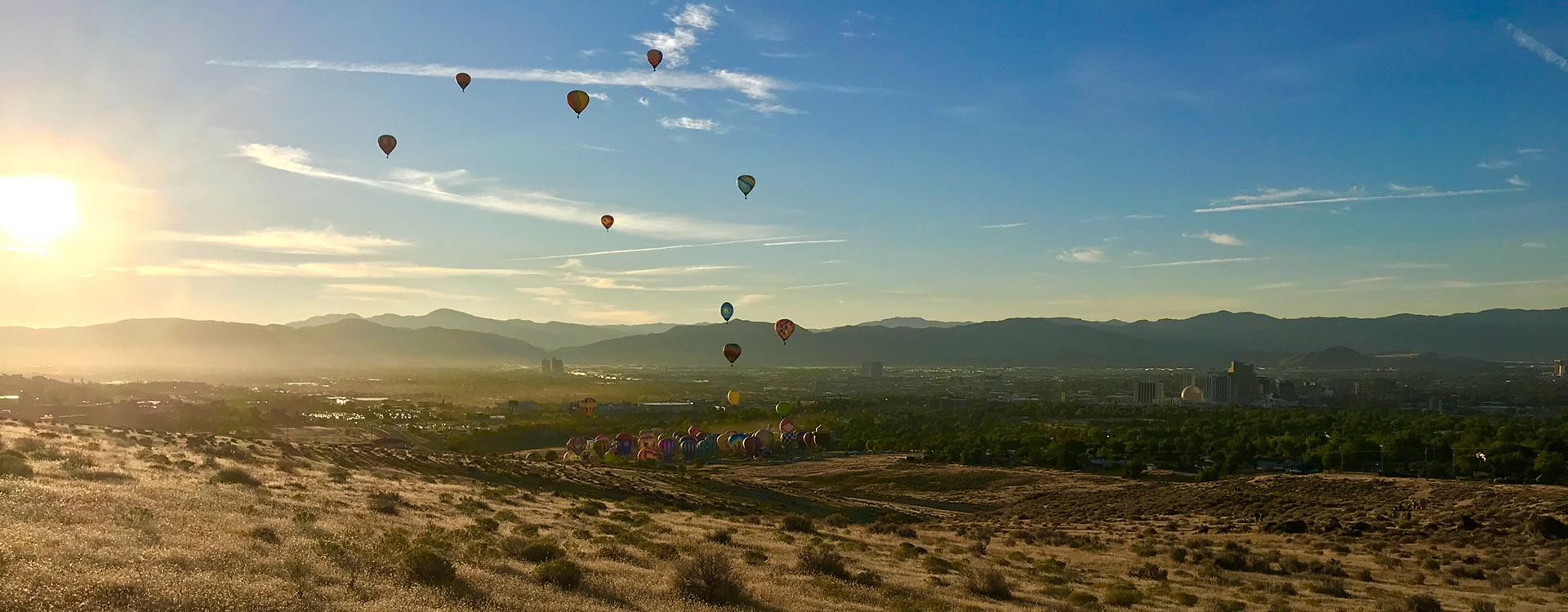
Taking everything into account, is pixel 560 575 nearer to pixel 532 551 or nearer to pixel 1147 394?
pixel 532 551

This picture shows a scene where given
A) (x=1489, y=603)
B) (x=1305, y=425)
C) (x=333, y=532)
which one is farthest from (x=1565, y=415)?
(x=333, y=532)

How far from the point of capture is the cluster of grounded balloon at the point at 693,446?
66.0m

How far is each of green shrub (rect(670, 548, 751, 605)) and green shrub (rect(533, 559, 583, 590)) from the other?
4.96ft

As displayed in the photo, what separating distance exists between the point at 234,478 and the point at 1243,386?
16532cm

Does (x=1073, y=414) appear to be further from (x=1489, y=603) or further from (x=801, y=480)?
(x=1489, y=603)

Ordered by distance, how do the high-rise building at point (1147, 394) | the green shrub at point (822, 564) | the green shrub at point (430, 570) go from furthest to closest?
1. the high-rise building at point (1147, 394)
2. the green shrub at point (822, 564)
3. the green shrub at point (430, 570)

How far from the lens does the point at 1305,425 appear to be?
84938 millimetres

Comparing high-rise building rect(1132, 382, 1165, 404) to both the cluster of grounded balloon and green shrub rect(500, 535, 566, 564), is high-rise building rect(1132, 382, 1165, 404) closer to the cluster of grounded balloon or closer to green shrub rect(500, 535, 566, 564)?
the cluster of grounded balloon

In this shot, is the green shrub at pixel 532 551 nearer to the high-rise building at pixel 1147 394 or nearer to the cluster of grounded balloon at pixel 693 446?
the cluster of grounded balloon at pixel 693 446

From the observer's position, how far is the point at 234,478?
2712cm

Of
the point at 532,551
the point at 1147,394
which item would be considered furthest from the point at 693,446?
the point at 1147,394

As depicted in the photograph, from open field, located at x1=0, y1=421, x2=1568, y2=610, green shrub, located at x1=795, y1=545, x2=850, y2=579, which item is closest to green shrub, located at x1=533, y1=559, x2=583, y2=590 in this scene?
open field, located at x1=0, y1=421, x2=1568, y2=610

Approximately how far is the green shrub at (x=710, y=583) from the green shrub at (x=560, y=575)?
1.51 meters

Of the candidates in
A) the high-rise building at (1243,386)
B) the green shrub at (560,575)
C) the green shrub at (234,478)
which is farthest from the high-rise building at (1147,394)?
the green shrub at (560,575)
